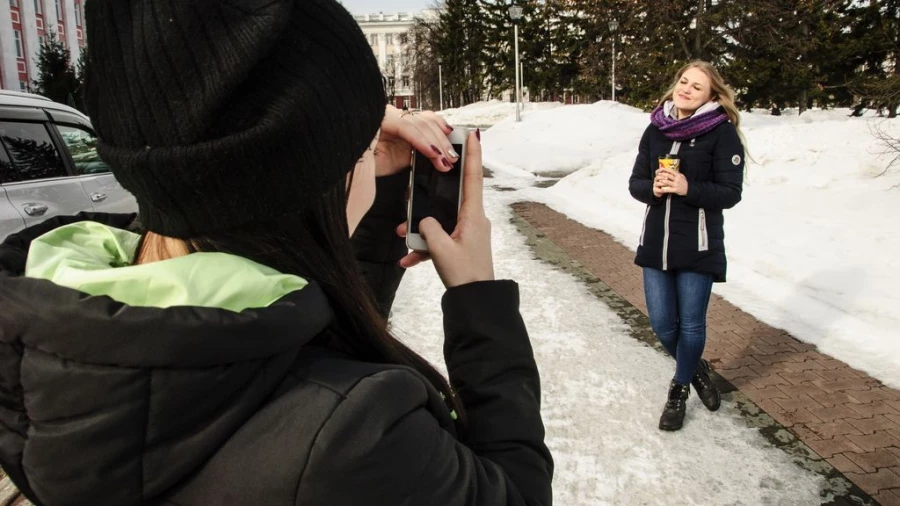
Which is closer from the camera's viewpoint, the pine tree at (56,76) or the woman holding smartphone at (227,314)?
the woman holding smartphone at (227,314)

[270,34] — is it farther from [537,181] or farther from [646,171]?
[537,181]

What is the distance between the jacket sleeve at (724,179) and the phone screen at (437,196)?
2609 mm

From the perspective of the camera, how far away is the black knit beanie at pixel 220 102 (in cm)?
81

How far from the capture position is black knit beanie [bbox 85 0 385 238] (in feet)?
2.67

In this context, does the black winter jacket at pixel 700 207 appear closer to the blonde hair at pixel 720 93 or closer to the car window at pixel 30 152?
the blonde hair at pixel 720 93

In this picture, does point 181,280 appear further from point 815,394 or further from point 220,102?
point 815,394

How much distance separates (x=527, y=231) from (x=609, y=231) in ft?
3.57

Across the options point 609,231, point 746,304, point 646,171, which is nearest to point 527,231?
point 609,231

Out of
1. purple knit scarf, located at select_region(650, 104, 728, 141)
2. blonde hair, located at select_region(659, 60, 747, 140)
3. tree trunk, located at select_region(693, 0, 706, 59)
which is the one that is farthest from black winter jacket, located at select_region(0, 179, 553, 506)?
tree trunk, located at select_region(693, 0, 706, 59)

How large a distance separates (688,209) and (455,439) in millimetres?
3158

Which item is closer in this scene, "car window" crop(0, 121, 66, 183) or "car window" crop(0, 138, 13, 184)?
"car window" crop(0, 138, 13, 184)

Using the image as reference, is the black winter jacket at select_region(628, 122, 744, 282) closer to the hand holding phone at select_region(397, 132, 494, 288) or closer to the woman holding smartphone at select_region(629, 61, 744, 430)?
the woman holding smartphone at select_region(629, 61, 744, 430)

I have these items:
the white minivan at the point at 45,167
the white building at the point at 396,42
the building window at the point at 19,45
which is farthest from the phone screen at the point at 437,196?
the white building at the point at 396,42

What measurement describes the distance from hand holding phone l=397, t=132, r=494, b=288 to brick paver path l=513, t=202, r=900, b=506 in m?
2.79
